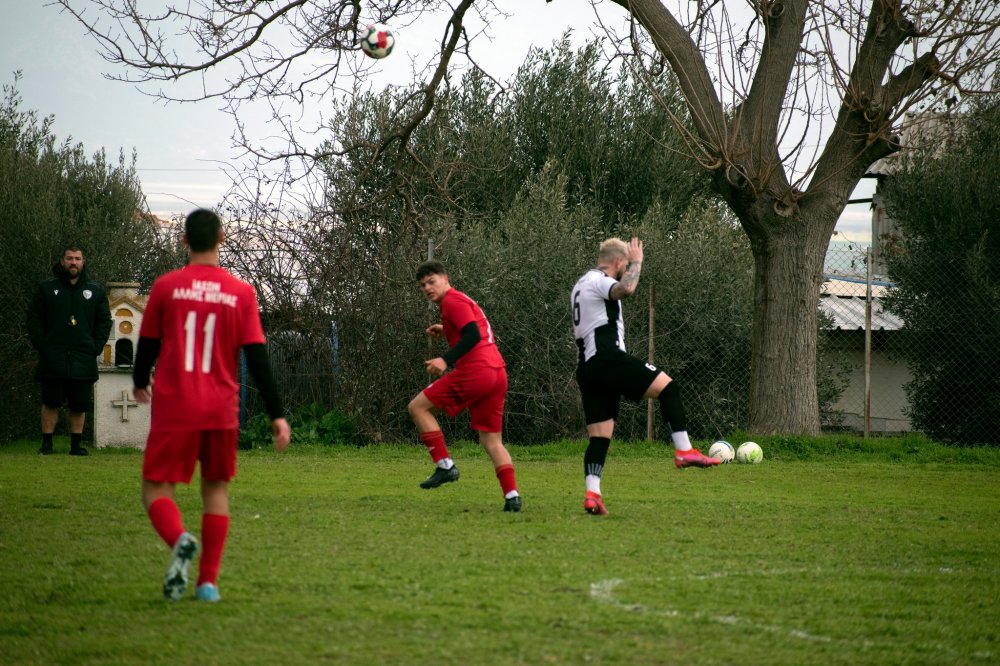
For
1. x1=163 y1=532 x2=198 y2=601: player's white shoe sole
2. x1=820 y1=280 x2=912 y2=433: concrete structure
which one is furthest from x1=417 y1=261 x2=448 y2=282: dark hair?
x1=820 y1=280 x2=912 y2=433: concrete structure

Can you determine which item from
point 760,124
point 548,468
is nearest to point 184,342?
point 548,468

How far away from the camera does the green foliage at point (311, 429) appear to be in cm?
1415

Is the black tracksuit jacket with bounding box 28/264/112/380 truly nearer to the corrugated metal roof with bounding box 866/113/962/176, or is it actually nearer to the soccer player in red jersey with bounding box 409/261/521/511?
the soccer player in red jersey with bounding box 409/261/521/511

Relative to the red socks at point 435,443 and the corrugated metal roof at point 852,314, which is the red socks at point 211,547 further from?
the corrugated metal roof at point 852,314

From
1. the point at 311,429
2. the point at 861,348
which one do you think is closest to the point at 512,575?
the point at 311,429

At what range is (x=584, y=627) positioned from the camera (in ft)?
14.5

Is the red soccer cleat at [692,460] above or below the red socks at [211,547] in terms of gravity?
above

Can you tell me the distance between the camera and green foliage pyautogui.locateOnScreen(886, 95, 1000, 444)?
52.6 feet

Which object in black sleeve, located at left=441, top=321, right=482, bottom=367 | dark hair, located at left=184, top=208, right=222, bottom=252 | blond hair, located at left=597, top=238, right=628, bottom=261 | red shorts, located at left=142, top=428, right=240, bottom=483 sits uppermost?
blond hair, located at left=597, top=238, right=628, bottom=261

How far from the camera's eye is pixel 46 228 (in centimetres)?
1858

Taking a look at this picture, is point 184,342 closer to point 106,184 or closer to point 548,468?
point 548,468

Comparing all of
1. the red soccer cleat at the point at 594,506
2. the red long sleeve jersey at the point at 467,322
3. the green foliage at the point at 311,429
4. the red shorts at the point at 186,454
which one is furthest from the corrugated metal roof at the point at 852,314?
the red shorts at the point at 186,454

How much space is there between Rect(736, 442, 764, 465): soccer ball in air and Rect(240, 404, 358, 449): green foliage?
200 inches

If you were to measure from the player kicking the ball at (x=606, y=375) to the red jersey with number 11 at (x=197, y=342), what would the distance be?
11.6 ft
